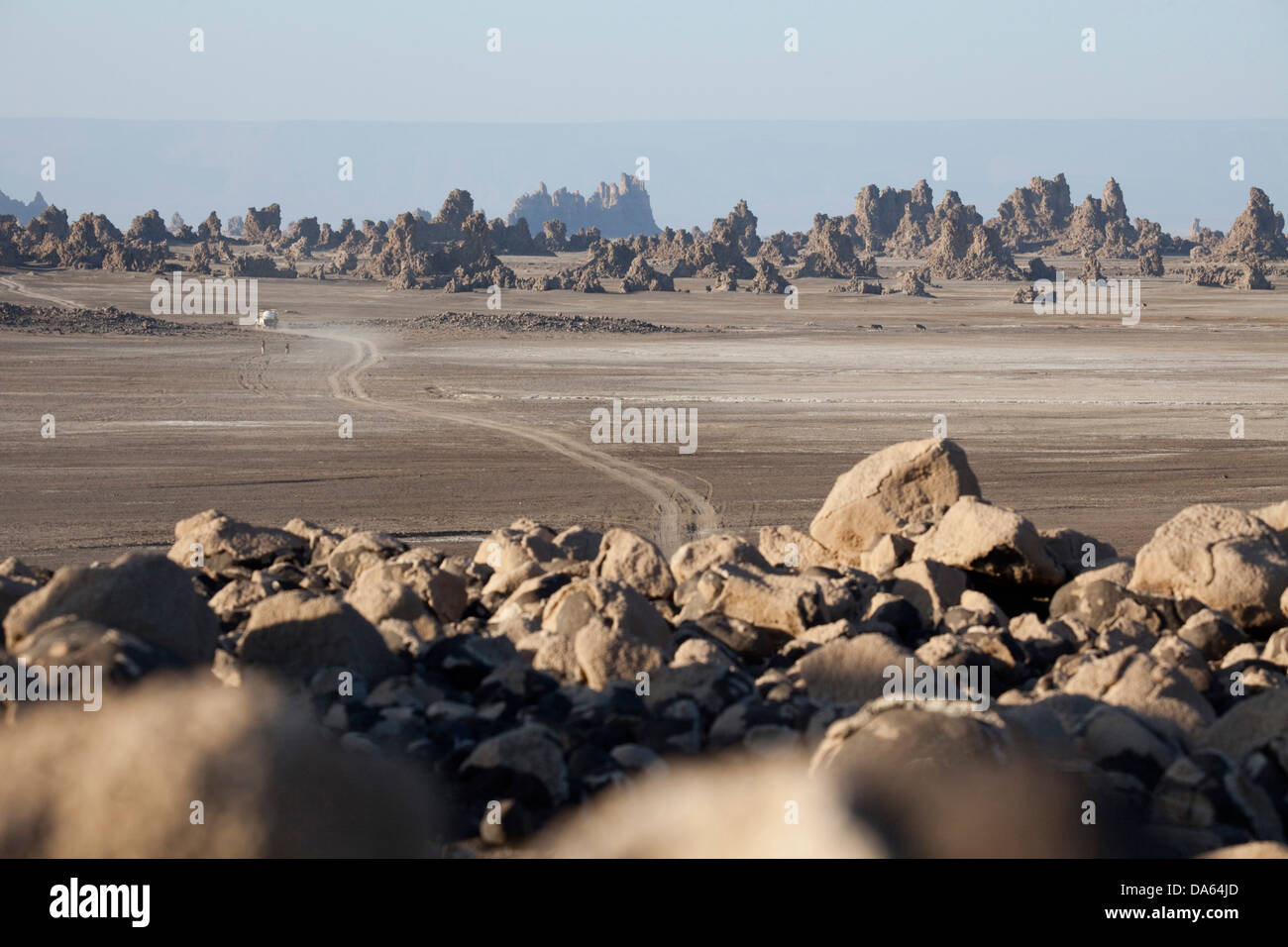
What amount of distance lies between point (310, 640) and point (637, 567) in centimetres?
267

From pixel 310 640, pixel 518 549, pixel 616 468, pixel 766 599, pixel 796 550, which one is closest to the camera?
pixel 310 640

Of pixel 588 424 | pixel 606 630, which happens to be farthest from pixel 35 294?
pixel 606 630

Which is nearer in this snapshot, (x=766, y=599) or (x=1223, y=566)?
(x=766, y=599)

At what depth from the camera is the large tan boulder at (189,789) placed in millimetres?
3941

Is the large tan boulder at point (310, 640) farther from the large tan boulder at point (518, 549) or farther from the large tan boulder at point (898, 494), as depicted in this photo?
the large tan boulder at point (898, 494)

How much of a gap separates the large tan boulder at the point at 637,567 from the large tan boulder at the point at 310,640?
88.9 inches

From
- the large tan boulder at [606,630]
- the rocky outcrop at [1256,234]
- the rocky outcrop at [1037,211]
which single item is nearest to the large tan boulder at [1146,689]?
the large tan boulder at [606,630]

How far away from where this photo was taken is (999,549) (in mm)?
8422

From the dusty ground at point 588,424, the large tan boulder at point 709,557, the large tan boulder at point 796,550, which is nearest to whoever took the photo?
the large tan boulder at point 709,557

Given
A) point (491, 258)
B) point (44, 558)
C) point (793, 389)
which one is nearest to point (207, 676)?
point (44, 558)

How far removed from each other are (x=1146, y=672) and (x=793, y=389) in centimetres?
2111

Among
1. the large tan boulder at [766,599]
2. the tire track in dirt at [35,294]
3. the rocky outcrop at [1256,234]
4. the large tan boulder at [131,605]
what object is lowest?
the large tan boulder at [766,599]

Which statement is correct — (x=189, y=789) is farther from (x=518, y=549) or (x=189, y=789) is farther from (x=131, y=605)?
(x=518, y=549)

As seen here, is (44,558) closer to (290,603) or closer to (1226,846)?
(290,603)
